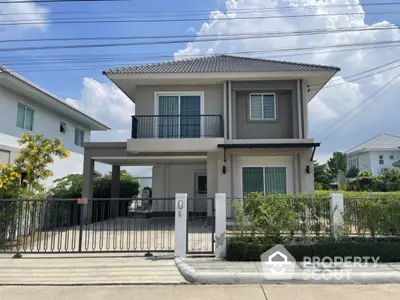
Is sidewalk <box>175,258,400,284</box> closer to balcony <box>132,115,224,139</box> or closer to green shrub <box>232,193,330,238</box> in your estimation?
green shrub <box>232,193,330,238</box>

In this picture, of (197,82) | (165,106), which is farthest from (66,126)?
(197,82)

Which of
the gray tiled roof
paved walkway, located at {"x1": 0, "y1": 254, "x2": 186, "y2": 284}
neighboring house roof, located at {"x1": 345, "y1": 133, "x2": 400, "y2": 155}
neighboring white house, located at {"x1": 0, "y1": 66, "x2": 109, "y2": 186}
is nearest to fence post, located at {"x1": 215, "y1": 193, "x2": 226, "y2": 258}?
paved walkway, located at {"x1": 0, "y1": 254, "x2": 186, "y2": 284}

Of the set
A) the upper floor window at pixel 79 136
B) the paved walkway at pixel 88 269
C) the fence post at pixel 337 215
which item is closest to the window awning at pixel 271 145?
the fence post at pixel 337 215

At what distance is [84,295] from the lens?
5.53 metres

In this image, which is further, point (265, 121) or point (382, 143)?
point (382, 143)

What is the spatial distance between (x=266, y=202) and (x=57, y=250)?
18.3 ft

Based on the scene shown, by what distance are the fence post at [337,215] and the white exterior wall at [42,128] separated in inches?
485

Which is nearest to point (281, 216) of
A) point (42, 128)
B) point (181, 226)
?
point (181, 226)

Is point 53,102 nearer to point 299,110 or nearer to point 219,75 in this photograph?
point 219,75

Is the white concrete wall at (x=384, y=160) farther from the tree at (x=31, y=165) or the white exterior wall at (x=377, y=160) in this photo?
the tree at (x=31, y=165)

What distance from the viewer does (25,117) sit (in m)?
15.5

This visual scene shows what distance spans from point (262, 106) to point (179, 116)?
3.70 meters

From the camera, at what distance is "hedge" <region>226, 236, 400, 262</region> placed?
7391 mm

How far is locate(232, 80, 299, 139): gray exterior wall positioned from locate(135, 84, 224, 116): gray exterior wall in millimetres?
773
